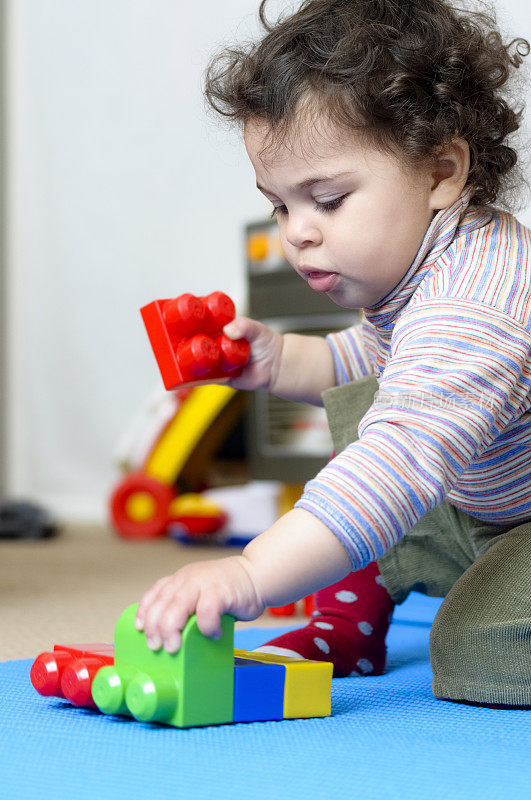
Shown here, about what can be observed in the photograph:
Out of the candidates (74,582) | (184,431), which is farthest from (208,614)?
(184,431)

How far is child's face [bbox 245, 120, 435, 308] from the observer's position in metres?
0.67

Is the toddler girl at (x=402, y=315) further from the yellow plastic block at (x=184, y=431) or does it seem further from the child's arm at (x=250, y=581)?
the yellow plastic block at (x=184, y=431)

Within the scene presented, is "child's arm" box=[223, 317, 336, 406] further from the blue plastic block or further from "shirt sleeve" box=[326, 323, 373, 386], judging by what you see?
the blue plastic block

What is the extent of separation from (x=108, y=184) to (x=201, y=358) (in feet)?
5.03

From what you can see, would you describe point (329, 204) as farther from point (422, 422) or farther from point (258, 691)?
point (258, 691)

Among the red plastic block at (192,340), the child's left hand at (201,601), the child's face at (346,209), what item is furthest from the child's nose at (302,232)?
the child's left hand at (201,601)

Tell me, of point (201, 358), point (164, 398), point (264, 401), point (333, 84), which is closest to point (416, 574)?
point (201, 358)

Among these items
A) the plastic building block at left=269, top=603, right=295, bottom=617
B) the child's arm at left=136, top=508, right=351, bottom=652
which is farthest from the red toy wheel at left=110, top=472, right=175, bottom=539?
the child's arm at left=136, top=508, right=351, bottom=652

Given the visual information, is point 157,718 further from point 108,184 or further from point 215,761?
point 108,184

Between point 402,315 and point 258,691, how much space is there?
0.26 meters

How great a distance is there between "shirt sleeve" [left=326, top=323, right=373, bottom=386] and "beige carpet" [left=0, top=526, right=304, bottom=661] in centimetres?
29

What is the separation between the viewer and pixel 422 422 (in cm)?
61

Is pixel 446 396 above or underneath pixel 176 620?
above

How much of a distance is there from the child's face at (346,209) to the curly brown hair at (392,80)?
1cm
